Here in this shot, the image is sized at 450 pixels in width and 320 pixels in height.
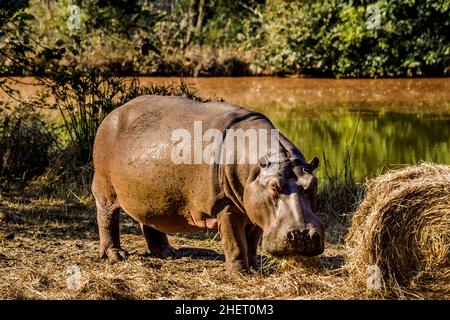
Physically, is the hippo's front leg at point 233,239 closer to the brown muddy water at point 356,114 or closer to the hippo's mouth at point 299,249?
the hippo's mouth at point 299,249

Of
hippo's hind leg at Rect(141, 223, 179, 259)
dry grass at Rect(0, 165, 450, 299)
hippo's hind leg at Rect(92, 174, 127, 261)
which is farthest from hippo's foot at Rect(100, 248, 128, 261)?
dry grass at Rect(0, 165, 450, 299)

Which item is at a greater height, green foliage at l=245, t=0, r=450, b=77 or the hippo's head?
green foliage at l=245, t=0, r=450, b=77

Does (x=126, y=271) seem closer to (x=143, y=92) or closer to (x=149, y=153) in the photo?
(x=149, y=153)

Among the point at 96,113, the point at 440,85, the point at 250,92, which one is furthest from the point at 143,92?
the point at 440,85

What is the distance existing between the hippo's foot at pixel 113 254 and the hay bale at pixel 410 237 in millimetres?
1966

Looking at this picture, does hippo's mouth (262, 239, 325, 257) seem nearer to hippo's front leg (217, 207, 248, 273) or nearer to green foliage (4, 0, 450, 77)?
hippo's front leg (217, 207, 248, 273)

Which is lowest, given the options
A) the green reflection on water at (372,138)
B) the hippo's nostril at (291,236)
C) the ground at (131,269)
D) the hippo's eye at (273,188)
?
the ground at (131,269)

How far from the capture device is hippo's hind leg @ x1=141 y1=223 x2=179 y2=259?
6992mm

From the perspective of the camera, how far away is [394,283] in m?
5.49

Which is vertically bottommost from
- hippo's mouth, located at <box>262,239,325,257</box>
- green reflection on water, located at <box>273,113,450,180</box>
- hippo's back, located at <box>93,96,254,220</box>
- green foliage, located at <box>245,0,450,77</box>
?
hippo's mouth, located at <box>262,239,325,257</box>

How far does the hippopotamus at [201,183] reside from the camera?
5.50 m

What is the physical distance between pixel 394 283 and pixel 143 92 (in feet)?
17.3

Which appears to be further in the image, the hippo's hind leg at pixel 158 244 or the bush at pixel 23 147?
the bush at pixel 23 147

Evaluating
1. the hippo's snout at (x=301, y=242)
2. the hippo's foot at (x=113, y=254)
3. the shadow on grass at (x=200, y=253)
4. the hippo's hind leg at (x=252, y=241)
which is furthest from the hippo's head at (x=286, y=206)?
the hippo's foot at (x=113, y=254)
